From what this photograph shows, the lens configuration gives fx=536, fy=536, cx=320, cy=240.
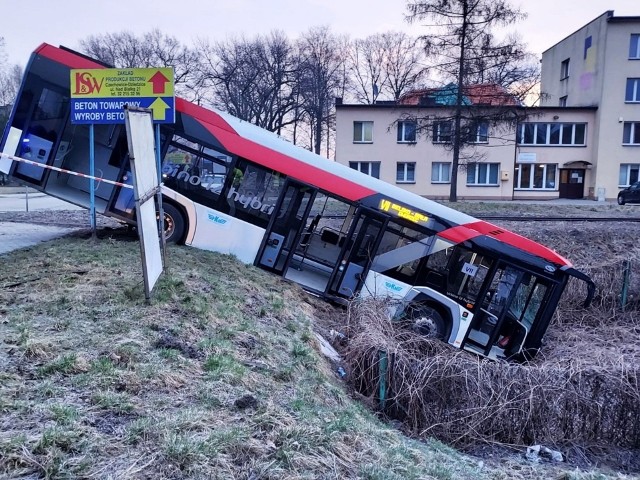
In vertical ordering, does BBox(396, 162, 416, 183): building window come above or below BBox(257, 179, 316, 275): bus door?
above

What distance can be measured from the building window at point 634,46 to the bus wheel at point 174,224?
3952cm

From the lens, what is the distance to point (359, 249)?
9594 millimetres

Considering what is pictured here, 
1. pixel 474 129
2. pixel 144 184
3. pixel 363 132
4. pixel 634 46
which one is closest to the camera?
pixel 144 184

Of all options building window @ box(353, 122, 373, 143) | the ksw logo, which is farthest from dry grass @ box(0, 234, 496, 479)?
building window @ box(353, 122, 373, 143)

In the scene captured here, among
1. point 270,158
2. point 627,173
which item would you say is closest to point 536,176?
point 627,173

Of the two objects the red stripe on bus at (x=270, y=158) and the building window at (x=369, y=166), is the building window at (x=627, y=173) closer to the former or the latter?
the building window at (x=369, y=166)

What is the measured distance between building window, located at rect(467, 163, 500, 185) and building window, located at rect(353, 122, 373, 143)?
7723mm

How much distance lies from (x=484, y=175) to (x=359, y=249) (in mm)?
31959

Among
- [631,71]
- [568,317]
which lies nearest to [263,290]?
[568,317]

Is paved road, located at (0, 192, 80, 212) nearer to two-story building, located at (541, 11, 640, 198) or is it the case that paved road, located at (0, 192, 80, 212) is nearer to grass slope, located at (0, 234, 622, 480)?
grass slope, located at (0, 234, 622, 480)

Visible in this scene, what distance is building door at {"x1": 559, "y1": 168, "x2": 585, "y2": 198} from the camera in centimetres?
3959

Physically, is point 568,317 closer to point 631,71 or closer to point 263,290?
point 263,290

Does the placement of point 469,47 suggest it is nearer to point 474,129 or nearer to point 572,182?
point 474,129

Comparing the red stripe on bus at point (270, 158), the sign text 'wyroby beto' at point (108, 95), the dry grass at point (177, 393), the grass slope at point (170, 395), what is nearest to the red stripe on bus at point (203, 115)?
the red stripe on bus at point (270, 158)
